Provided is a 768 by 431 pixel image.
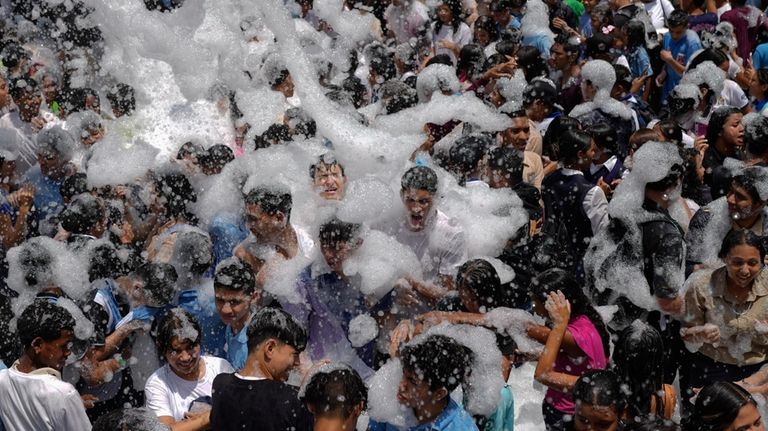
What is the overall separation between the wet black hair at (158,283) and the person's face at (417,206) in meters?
1.18

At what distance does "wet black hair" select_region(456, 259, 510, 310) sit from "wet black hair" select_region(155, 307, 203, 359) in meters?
1.07

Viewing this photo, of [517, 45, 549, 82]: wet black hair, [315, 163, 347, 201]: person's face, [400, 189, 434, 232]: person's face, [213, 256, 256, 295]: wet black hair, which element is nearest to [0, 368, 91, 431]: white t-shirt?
[213, 256, 256, 295]: wet black hair

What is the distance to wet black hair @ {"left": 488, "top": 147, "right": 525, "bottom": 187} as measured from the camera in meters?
5.39

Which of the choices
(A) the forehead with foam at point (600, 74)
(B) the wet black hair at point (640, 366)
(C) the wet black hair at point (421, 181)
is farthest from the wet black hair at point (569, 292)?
(A) the forehead with foam at point (600, 74)

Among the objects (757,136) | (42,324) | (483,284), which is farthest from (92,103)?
(757,136)

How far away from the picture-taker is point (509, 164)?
5387 mm

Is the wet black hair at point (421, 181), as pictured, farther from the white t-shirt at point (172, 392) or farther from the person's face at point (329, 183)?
the white t-shirt at point (172, 392)

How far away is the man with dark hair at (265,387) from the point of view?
328 cm

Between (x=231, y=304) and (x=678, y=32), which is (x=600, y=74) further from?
(x=231, y=304)

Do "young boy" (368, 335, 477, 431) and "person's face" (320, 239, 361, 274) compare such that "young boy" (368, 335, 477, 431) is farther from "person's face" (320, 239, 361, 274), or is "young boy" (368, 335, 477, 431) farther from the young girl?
"person's face" (320, 239, 361, 274)

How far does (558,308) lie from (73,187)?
10.3ft

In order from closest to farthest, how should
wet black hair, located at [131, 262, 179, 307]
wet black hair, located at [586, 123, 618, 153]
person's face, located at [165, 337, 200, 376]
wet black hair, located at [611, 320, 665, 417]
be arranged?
wet black hair, located at [611, 320, 665, 417], person's face, located at [165, 337, 200, 376], wet black hair, located at [131, 262, 179, 307], wet black hair, located at [586, 123, 618, 153]

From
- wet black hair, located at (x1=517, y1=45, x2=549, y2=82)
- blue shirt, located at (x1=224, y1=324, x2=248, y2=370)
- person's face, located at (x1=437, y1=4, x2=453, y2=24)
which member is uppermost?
blue shirt, located at (x1=224, y1=324, x2=248, y2=370)

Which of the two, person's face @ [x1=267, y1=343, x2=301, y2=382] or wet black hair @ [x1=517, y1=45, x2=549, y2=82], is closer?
person's face @ [x1=267, y1=343, x2=301, y2=382]
